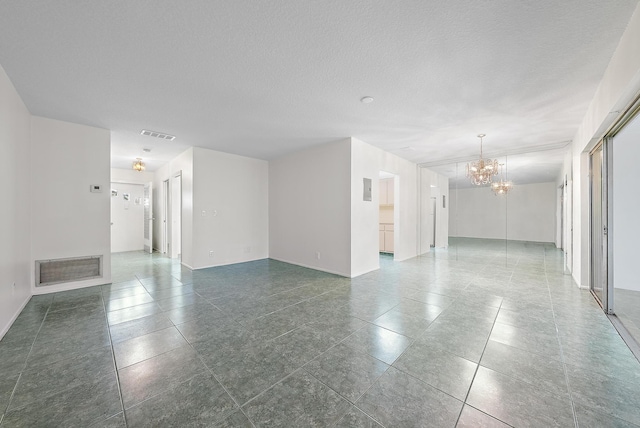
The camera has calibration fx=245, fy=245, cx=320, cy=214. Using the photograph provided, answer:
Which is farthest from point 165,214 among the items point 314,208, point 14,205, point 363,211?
point 363,211

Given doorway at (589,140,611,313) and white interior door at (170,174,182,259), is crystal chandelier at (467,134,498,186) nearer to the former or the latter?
doorway at (589,140,611,313)

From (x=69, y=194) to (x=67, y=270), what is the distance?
3.94 ft

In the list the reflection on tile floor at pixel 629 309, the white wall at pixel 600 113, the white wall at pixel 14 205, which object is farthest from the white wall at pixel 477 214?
the white wall at pixel 14 205

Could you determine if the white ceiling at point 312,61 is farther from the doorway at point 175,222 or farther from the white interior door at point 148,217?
the white interior door at point 148,217

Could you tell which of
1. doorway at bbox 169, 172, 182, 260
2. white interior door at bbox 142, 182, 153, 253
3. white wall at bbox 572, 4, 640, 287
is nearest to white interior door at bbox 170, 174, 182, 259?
doorway at bbox 169, 172, 182, 260

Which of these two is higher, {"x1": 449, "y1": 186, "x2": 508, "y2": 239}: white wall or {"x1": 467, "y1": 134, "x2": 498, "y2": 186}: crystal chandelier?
{"x1": 467, "y1": 134, "x2": 498, "y2": 186}: crystal chandelier

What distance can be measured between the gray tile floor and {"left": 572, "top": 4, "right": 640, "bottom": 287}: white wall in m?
0.85

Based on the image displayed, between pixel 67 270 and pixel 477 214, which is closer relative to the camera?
pixel 67 270

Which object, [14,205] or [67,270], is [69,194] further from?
[67,270]

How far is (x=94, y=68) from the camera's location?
2.43 meters

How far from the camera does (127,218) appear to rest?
7.84 meters

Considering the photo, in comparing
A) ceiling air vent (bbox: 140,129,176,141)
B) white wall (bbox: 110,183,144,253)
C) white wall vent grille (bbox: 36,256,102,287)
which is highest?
ceiling air vent (bbox: 140,129,176,141)

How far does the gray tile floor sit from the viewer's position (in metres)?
1.49

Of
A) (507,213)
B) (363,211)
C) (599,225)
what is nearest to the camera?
(599,225)
